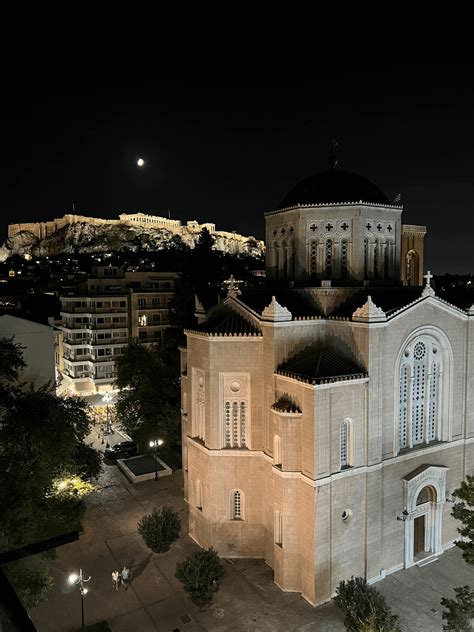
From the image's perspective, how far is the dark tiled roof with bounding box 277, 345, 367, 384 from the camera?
844 inches

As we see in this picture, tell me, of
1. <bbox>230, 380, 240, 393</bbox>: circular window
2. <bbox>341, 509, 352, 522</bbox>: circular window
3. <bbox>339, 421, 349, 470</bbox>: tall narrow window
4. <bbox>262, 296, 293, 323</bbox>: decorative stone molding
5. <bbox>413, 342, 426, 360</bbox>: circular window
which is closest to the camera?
<bbox>341, 509, 352, 522</bbox>: circular window

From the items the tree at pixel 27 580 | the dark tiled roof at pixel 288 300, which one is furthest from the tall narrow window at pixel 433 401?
the tree at pixel 27 580

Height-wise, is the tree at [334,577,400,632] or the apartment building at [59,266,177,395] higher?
the apartment building at [59,266,177,395]

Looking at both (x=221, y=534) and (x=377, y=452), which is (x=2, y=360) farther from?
(x=377, y=452)

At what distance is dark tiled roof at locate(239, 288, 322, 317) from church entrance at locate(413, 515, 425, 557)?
11.9 meters

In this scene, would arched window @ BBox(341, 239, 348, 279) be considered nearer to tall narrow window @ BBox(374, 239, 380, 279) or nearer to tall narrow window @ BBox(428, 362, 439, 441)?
tall narrow window @ BBox(374, 239, 380, 279)

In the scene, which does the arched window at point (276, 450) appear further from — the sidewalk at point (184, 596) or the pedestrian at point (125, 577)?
the pedestrian at point (125, 577)

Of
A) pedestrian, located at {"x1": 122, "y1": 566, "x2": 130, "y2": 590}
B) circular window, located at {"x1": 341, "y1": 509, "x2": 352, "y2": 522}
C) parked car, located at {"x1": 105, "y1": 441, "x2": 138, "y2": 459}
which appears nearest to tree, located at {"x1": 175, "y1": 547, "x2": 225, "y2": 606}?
pedestrian, located at {"x1": 122, "y1": 566, "x2": 130, "y2": 590}

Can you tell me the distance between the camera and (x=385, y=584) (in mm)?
22734

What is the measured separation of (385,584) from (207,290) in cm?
3209

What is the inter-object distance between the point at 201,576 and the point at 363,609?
22.5 feet

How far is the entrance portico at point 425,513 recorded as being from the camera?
24.0 m

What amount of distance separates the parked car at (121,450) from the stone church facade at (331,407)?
45.6 ft

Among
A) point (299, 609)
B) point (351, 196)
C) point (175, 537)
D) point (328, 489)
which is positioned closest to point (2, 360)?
point (175, 537)
